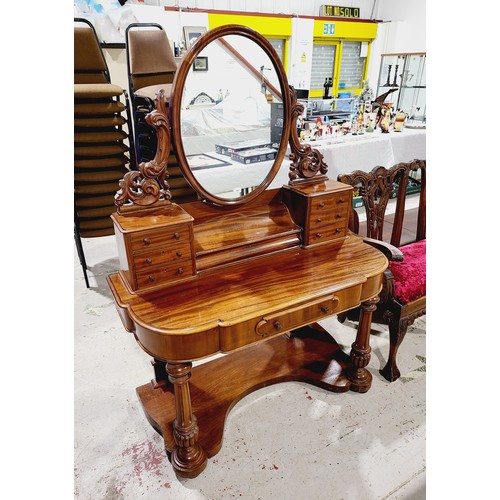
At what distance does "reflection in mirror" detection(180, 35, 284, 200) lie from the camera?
138cm

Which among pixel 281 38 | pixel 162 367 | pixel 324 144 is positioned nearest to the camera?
pixel 162 367

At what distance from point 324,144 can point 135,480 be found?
9.64 feet

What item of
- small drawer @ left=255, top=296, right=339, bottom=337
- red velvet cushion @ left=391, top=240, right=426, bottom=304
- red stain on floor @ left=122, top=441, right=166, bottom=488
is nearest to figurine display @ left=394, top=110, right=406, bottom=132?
red velvet cushion @ left=391, top=240, right=426, bottom=304

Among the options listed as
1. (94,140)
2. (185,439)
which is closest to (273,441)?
(185,439)

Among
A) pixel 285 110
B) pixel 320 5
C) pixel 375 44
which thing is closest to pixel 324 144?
pixel 285 110

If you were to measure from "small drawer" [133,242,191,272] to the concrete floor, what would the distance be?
95 cm

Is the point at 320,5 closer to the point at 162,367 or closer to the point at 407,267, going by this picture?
the point at 407,267

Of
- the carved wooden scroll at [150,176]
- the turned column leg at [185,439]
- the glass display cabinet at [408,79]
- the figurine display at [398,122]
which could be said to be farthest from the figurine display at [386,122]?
the turned column leg at [185,439]

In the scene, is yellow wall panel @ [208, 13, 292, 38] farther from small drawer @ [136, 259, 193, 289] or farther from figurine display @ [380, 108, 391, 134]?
small drawer @ [136, 259, 193, 289]

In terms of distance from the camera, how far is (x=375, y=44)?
6688 millimetres

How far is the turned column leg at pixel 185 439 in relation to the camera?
1406mm

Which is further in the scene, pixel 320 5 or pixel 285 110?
pixel 320 5

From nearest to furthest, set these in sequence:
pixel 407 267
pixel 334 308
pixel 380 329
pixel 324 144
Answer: pixel 334 308 < pixel 407 267 < pixel 380 329 < pixel 324 144

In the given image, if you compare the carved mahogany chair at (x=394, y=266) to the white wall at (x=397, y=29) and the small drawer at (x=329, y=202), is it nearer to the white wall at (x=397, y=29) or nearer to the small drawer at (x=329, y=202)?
the small drawer at (x=329, y=202)
